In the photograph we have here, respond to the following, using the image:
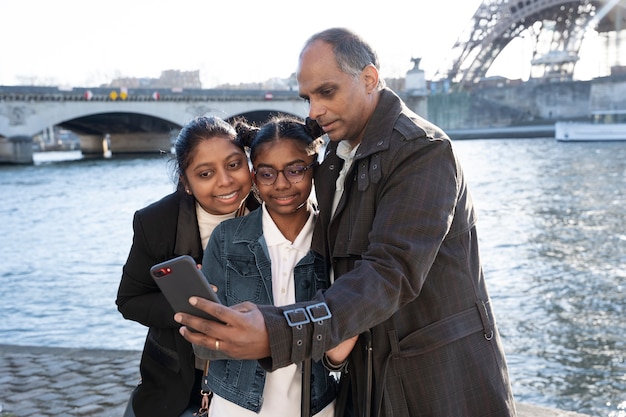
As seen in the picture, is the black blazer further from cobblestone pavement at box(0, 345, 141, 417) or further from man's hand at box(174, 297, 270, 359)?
cobblestone pavement at box(0, 345, 141, 417)

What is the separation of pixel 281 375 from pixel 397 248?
571mm

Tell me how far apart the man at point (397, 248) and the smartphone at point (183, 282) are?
9.3 inches

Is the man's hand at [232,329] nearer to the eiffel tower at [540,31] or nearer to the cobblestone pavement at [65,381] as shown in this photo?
the cobblestone pavement at [65,381]

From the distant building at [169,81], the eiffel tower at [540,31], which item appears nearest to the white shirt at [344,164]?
the eiffel tower at [540,31]

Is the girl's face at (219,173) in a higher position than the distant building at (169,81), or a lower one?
lower

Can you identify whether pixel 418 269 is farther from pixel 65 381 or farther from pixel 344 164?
pixel 65 381

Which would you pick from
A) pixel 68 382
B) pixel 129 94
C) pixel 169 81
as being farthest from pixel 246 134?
pixel 169 81

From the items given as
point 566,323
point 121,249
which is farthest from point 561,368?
point 121,249

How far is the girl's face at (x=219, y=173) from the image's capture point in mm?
2121

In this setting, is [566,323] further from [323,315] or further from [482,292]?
[323,315]

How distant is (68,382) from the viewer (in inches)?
166

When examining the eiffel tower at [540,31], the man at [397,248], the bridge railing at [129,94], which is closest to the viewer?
the man at [397,248]

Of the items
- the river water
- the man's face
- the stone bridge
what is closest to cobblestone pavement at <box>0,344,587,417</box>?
the river water

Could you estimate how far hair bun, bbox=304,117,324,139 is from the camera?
1894 mm
